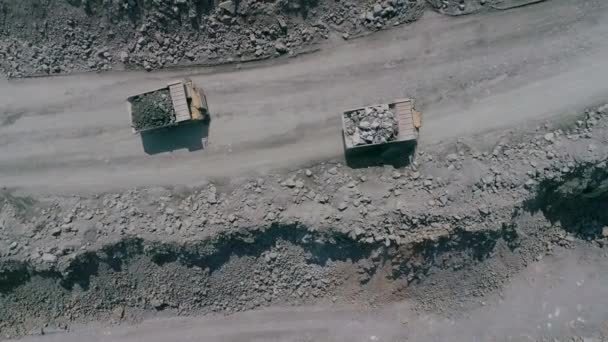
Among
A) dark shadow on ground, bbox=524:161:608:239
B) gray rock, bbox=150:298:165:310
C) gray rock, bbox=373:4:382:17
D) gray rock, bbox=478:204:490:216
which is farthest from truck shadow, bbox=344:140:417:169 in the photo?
gray rock, bbox=150:298:165:310

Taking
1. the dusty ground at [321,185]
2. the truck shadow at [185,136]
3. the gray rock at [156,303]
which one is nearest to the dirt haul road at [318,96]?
the dusty ground at [321,185]

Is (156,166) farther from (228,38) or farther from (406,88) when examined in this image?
(406,88)

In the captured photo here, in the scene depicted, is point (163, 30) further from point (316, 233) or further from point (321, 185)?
point (316, 233)

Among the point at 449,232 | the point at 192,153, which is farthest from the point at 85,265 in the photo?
the point at 449,232

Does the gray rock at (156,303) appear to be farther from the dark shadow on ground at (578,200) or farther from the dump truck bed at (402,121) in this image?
the dark shadow on ground at (578,200)

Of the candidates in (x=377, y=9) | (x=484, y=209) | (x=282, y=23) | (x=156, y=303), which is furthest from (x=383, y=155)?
(x=156, y=303)

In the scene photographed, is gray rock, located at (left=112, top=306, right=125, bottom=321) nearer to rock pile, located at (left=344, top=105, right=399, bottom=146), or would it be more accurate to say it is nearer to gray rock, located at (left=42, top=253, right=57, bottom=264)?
gray rock, located at (left=42, top=253, right=57, bottom=264)
